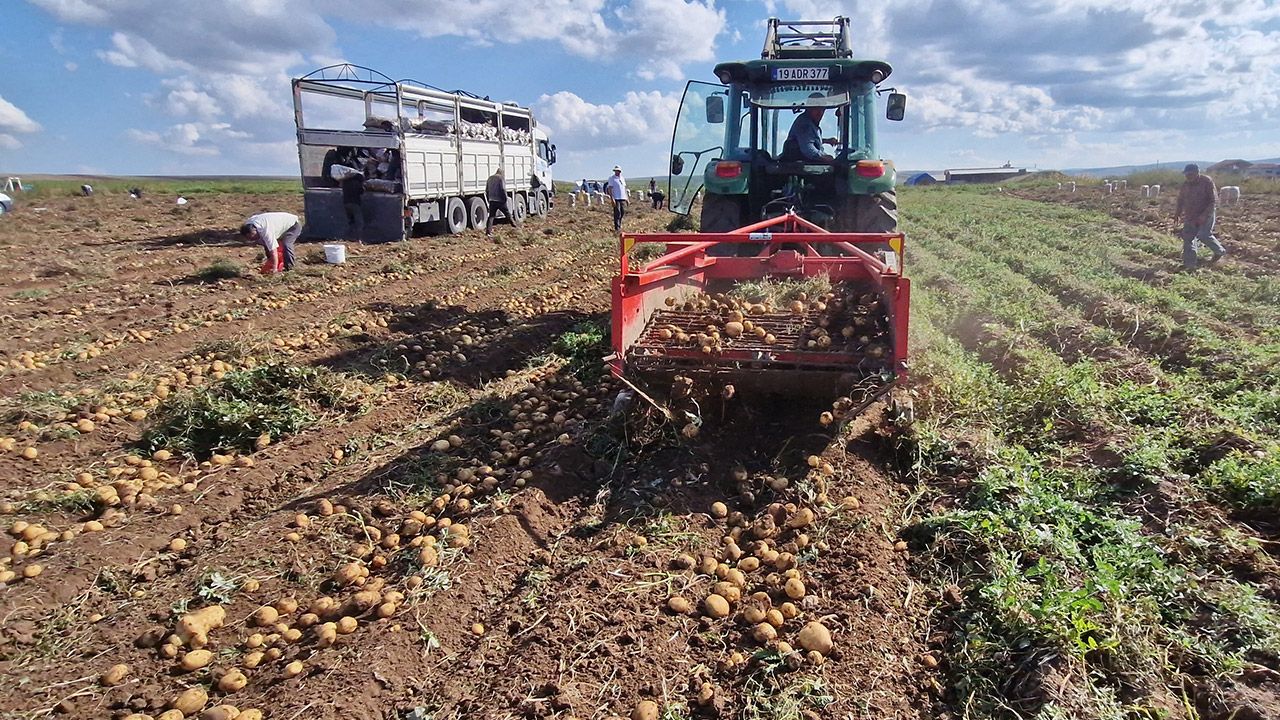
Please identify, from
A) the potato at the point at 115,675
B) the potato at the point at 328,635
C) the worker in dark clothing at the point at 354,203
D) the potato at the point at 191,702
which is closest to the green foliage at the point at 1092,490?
the potato at the point at 328,635

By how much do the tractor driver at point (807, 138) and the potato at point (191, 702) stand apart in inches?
253

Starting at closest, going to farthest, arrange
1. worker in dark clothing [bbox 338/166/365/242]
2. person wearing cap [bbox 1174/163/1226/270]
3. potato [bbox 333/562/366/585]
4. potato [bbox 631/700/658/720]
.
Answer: potato [bbox 631/700/658/720] → potato [bbox 333/562/366/585] → person wearing cap [bbox 1174/163/1226/270] → worker in dark clothing [bbox 338/166/365/242]

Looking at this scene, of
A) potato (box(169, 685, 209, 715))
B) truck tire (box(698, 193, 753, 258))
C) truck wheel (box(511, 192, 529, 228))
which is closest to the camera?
potato (box(169, 685, 209, 715))

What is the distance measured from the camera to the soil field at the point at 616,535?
2.64 meters

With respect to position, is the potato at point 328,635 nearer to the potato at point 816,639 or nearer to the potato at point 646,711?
the potato at point 646,711

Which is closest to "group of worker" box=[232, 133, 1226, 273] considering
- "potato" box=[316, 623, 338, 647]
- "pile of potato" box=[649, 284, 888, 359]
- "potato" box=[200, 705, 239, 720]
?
"pile of potato" box=[649, 284, 888, 359]

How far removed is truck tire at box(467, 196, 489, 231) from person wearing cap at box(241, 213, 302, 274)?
6817mm

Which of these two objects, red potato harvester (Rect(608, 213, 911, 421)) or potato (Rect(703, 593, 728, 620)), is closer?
potato (Rect(703, 593, 728, 620))

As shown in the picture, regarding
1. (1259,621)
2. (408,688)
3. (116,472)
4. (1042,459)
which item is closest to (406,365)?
(116,472)

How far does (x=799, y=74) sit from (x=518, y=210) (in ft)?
51.6

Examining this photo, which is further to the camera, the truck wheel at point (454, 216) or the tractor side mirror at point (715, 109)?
the truck wheel at point (454, 216)

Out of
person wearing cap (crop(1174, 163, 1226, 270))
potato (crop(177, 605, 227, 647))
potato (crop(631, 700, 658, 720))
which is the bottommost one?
potato (crop(631, 700, 658, 720))

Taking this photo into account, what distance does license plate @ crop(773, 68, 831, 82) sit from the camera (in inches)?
278

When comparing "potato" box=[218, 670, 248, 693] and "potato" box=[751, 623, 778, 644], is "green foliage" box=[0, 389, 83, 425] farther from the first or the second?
"potato" box=[751, 623, 778, 644]
